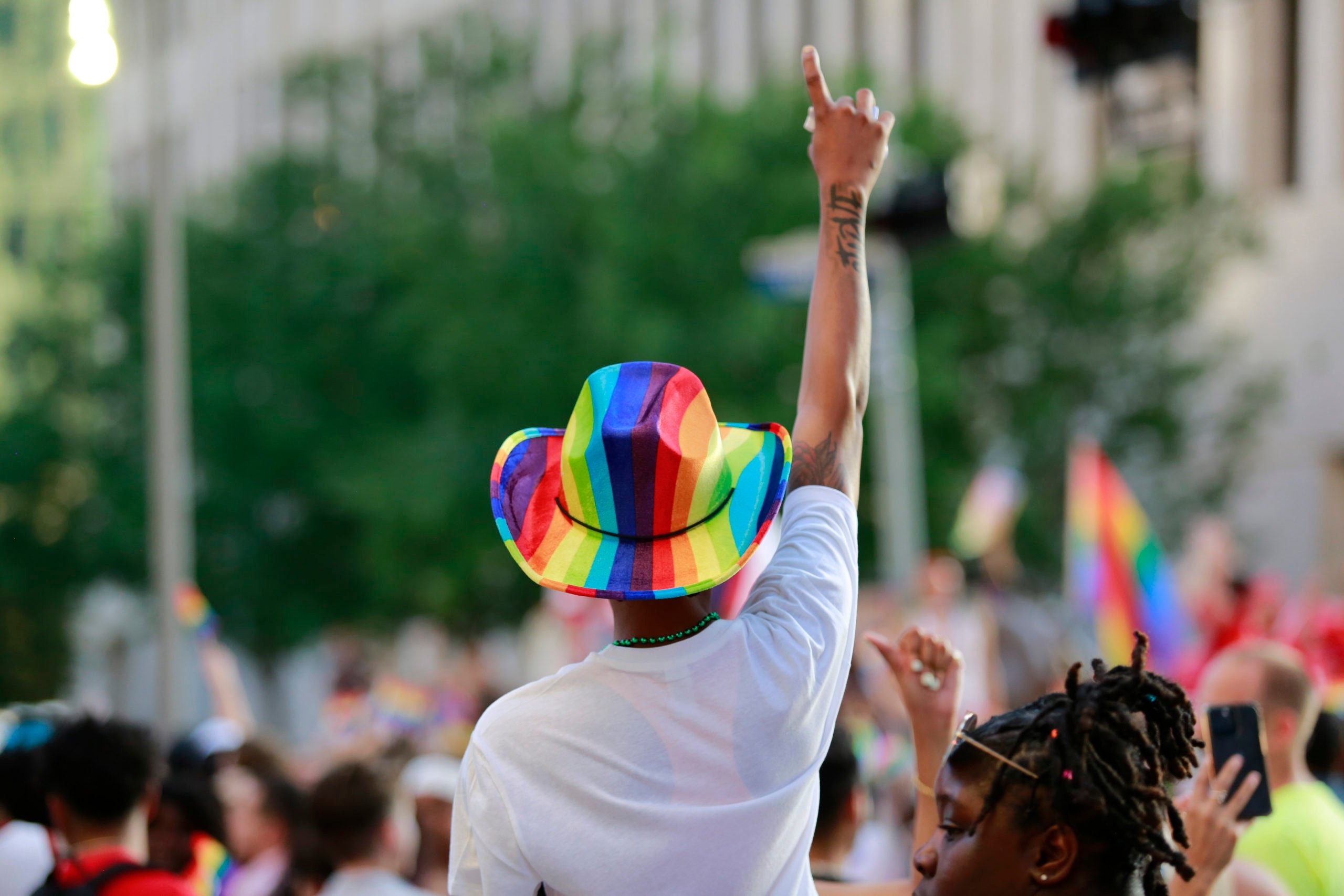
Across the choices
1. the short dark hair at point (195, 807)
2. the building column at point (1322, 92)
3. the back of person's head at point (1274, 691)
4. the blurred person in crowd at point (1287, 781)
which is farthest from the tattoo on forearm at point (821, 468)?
the building column at point (1322, 92)

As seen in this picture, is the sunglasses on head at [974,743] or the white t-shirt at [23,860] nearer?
the sunglasses on head at [974,743]

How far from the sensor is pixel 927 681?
8.76 feet

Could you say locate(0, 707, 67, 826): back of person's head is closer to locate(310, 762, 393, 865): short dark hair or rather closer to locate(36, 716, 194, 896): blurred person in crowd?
locate(36, 716, 194, 896): blurred person in crowd

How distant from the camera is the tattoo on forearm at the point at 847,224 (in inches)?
98.6

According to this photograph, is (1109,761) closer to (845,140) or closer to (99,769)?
(845,140)

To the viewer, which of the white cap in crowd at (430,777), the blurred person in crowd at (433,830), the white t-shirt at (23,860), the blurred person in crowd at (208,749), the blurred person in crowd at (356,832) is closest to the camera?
the blurred person in crowd at (356,832)

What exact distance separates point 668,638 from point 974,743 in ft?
1.55

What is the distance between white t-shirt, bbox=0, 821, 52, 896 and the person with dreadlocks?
332cm

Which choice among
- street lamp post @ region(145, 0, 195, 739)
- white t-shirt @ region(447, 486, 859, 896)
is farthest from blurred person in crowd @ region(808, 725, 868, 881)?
street lamp post @ region(145, 0, 195, 739)

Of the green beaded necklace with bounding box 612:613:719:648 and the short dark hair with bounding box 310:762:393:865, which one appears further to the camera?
the short dark hair with bounding box 310:762:393:865

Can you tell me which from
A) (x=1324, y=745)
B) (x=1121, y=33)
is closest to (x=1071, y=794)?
(x=1324, y=745)

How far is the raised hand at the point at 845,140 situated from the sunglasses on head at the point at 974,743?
88cm

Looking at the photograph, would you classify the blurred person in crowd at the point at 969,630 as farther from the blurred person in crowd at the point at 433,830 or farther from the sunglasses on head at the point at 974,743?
the sunglasses on head at the point at 974,743

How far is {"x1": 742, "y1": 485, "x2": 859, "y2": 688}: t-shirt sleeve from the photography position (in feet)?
7.07
